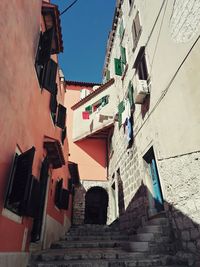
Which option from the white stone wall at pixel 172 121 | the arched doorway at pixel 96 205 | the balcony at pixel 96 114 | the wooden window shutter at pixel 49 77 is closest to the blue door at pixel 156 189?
the white stone wall at pixel 172 121

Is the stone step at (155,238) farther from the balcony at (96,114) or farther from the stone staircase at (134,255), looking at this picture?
the balcony at (96,114)

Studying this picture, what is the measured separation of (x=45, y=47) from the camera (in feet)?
17.1

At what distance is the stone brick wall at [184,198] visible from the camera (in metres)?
4.14

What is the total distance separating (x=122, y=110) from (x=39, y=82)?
5.65 meters

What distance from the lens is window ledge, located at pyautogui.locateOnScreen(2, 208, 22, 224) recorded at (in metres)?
2.98

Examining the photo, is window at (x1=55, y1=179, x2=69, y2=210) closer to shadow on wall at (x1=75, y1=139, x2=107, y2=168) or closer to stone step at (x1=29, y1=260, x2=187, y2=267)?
stone step at (x1=29, y1=260, x2=187, y2=267)

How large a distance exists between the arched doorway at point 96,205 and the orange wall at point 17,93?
908 centimetres

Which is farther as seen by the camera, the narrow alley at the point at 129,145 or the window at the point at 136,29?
the window at the point at 136,29

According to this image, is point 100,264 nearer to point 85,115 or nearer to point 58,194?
point 58,194

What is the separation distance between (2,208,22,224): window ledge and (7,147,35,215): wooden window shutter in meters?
0.10

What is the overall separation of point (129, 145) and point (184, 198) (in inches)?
173

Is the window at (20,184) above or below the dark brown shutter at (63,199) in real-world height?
below

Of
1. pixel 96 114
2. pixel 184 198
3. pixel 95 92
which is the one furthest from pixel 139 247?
pixel 95 92

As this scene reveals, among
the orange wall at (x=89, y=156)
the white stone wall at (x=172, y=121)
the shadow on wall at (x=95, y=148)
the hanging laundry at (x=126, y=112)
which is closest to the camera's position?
the white stone wall at (x=172, y=121)
